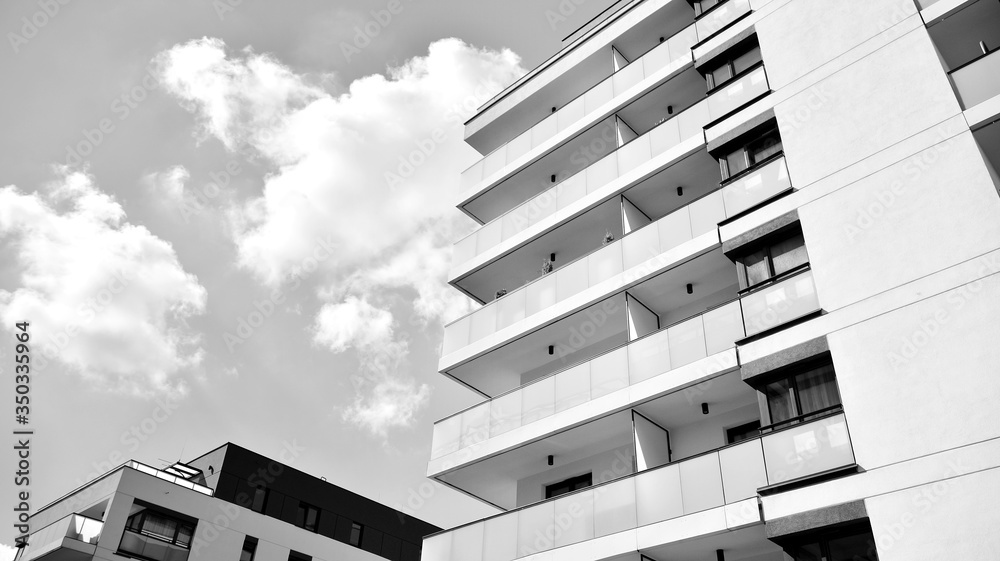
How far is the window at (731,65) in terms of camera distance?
1880 cm

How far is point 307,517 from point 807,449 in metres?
27.4

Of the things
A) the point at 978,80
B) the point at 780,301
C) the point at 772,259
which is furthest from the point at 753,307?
the point at 978,80

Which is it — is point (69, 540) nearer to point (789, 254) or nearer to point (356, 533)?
point (356, 533)

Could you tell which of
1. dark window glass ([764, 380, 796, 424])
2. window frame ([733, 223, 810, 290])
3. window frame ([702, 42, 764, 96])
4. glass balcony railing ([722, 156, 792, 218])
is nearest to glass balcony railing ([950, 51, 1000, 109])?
glass balcony railing ([722, 156, 792, 218])

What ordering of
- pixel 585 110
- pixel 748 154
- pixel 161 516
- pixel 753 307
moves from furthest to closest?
pixel 161 516 → pixel 585 110 → pixel 748 154 → pixel 753 307

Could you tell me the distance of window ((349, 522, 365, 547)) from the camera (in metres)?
35.7

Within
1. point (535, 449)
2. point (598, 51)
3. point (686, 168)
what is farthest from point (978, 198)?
point (598, 51)

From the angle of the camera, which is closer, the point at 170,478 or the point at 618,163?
the point at 618,163

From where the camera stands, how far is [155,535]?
27703mm

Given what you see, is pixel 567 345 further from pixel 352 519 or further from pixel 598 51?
pixel 352 519

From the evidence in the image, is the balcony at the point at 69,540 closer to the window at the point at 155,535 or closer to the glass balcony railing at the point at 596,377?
the window at the point at 155,535

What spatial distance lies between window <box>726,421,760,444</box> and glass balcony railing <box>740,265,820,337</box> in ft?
8.40

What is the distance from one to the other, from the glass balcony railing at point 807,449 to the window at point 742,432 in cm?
306

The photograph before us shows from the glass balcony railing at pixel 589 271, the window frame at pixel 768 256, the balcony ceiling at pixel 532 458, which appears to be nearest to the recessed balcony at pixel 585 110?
the glass balcony railing at pixel 589 271
